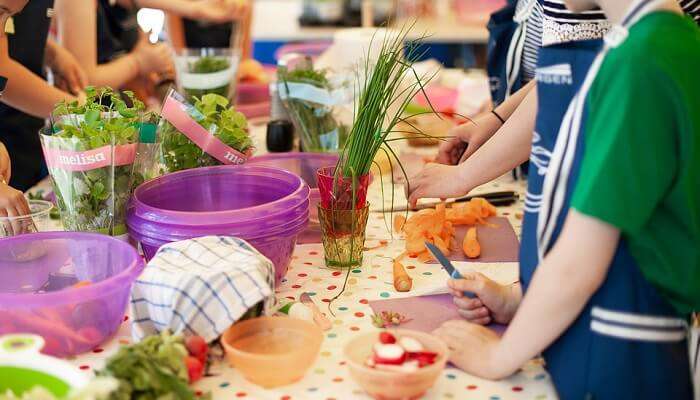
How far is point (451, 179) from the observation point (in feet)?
4.99

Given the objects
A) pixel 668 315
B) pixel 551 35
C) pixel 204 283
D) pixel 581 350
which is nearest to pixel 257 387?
pixel 204 283

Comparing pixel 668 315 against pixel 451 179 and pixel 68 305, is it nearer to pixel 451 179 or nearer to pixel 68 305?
pixel 451 179

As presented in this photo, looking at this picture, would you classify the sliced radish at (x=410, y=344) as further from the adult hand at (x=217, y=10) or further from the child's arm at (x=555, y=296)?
the adult hand at (x=217, y=10)

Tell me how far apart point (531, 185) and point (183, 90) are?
1359 millimetres

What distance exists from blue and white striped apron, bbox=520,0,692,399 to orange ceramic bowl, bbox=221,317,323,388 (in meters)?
0.35

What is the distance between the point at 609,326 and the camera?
3.34 feet

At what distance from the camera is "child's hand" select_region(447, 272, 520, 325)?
4.07ft

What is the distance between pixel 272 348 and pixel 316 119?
1.04 meters

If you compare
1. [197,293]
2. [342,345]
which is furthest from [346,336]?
[197,293]

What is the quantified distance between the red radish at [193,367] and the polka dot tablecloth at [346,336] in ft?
0.06

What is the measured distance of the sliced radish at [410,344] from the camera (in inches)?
41.8

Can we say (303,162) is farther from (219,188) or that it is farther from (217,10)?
(217,10)

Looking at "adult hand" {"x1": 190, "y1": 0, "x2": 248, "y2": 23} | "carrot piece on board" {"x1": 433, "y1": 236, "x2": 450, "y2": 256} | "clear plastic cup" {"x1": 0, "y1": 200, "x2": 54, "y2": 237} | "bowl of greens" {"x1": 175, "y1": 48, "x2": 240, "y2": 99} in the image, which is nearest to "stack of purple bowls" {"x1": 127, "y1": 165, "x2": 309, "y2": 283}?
"clear plastic cup" {"x1": 0, "y1": 200, "x2": 54, "y2": 237}

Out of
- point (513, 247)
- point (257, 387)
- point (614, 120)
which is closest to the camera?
point (614, 120)
